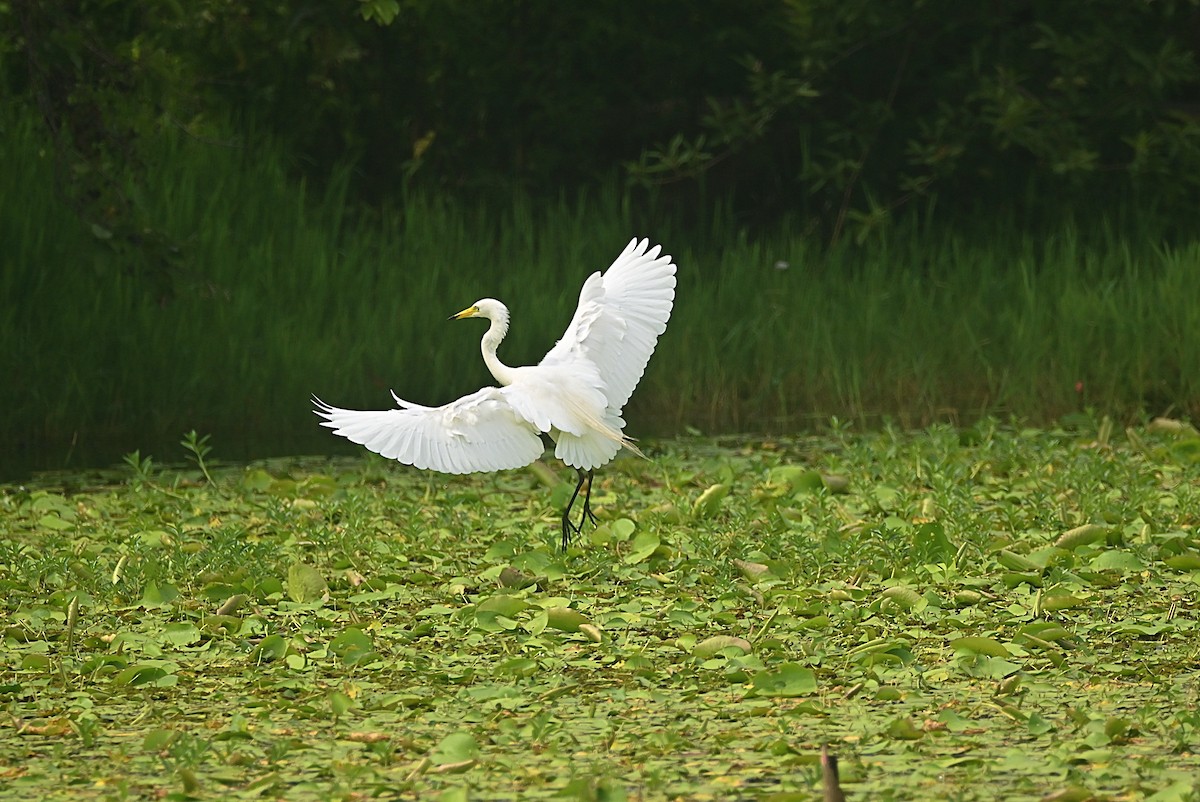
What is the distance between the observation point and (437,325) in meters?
9.31

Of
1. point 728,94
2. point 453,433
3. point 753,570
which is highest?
point 728,94

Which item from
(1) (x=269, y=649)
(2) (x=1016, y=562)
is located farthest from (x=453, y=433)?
(2) (x=1016, y=562)

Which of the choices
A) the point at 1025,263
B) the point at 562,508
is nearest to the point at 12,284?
the point at 562,508

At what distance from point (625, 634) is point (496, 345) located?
149cm

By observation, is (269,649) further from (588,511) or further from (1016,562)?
(1016,562)

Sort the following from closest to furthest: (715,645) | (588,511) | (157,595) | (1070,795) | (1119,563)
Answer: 1. (1070,795)
2. (715,645)
3. (157,595)
4. (1119,563)
5. (588,511)

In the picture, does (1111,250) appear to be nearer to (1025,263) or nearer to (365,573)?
(1025,263)

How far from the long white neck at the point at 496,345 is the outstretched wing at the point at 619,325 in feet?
0.46

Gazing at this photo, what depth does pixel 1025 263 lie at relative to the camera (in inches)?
388

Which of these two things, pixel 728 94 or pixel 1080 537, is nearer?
pixel 1080 537

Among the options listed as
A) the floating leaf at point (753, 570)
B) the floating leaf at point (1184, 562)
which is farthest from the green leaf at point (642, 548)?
the floating leaf at point (1184, 562)

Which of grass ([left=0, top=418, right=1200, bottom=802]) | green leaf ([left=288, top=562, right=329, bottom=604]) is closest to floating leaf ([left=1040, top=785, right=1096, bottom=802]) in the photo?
grass ([left=0, top=418, right=1200, bottom=802])

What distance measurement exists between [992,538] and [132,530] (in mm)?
2894

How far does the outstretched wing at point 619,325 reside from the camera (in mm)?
5809
